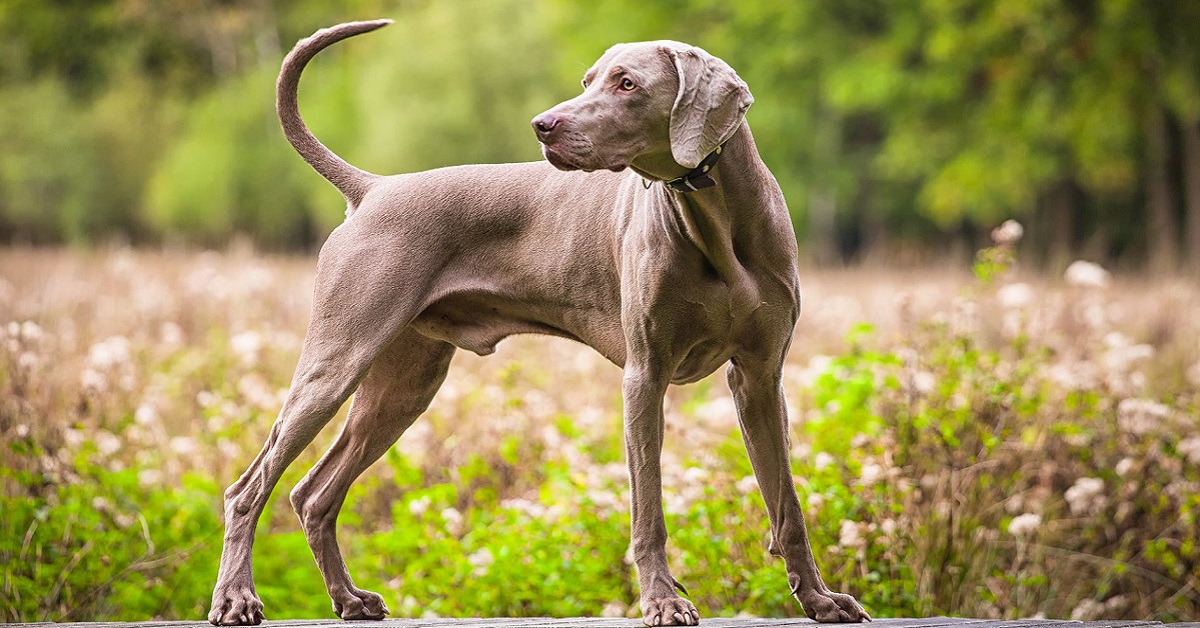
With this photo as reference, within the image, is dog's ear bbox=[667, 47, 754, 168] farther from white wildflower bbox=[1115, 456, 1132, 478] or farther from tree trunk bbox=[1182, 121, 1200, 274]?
tree trunk bbox=[1182, 121, 1200, 274]

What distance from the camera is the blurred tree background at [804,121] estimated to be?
1507 centimetres

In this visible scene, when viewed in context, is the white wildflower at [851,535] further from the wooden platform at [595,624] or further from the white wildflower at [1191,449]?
the white wildflower at [1191,449]

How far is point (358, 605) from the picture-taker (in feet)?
12.2

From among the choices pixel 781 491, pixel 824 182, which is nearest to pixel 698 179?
pixel 781 491

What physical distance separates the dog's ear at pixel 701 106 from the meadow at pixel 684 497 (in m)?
1.75

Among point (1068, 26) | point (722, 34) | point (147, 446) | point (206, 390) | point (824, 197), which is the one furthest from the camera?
point (824, 197)

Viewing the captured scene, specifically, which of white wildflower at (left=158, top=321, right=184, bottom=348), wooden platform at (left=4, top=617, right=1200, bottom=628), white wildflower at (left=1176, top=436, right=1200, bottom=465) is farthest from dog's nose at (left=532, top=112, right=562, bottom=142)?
white wildflower at (left=158, top=321, right=184, bottom=348)

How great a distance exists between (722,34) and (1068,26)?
6.46 meters

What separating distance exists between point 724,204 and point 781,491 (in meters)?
0.89

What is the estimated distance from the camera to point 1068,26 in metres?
14.7

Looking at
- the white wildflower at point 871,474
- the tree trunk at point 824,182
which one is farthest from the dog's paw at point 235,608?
the tree trunk at point 824,182

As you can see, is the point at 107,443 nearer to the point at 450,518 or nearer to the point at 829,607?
the point at 450,518

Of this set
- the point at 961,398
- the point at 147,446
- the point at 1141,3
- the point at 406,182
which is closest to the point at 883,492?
the point at 961,398

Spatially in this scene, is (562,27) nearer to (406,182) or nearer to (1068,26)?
(1068,26)
